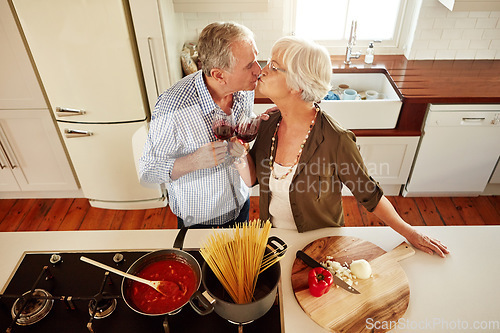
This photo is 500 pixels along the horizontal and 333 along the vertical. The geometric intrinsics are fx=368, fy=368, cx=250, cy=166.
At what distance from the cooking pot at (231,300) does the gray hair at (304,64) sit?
60 cm

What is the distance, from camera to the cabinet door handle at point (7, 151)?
9.34 ft

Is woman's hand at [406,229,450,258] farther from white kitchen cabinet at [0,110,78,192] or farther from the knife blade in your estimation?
white kitchen cabinet at [0,110,78,192]

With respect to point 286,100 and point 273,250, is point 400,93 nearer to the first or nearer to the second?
point 286,100

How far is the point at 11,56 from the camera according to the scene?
2.51 meters

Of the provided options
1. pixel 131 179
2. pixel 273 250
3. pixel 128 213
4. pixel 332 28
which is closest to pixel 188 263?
pixel 273 250

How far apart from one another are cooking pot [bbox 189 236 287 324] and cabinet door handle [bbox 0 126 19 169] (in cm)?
253

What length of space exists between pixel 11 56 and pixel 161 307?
229 centimetres

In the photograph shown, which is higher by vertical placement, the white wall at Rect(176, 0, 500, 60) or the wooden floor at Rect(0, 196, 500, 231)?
the white wall at Rect(176, 0, 500, 60)

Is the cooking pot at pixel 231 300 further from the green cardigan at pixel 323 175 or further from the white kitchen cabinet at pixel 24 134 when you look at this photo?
the white kitchen cabinet at pixel 24 134

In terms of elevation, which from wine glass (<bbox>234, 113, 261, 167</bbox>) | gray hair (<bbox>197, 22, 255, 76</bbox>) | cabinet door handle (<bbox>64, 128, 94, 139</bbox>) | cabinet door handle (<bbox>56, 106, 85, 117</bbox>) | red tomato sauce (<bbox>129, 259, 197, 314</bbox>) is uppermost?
gray hair (<bbox>197, 22, 255, 76</bbox>)

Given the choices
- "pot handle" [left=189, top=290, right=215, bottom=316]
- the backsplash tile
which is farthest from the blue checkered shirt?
the backsplash tile

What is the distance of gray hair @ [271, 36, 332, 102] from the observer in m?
1.38

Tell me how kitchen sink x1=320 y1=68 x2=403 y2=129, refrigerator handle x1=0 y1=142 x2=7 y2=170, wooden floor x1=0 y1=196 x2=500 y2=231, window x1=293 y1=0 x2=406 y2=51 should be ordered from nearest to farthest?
1. kitchen sink x1=320 y1=68 x2=403 y2=129
2. refrigerator handle x1=0 y1=142 x2=7 y2=170
3. wooden floor x1=0 y1=196 x2=500 y2=231
4. window x1=293 y1=0 x2=406 y2=51

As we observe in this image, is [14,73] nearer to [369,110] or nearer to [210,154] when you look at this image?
[210,154]
